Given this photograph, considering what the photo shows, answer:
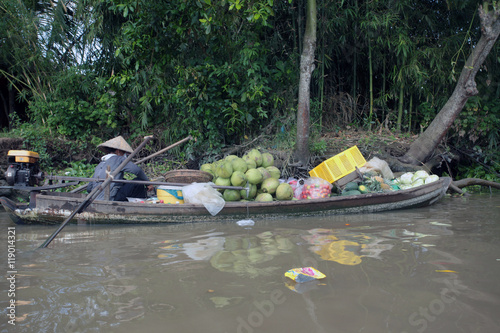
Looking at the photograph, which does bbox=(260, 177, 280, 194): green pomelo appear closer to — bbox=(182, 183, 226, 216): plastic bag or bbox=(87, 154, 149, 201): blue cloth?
bbox=(182, 183, 226, 216): plastic bag

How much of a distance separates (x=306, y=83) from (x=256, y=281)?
4640mm

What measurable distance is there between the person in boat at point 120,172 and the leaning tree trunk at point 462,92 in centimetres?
478

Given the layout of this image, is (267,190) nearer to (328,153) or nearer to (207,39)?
(328,153)

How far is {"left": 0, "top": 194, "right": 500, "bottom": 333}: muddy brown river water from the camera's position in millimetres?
1915

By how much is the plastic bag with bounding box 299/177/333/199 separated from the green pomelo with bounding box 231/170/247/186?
Answer: 890mm

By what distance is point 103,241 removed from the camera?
371 centimetres

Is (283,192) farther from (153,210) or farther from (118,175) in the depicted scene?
(118,175)

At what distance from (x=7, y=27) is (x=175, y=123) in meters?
3.96

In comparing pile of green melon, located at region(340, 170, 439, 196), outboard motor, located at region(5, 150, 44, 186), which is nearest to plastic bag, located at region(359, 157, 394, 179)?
pile of green melon, located at region(340, 170, 439, 196)

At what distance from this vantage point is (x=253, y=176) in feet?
16.4

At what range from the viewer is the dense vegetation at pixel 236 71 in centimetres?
692

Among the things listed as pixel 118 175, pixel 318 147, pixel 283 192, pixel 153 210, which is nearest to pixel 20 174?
pixel 118 175

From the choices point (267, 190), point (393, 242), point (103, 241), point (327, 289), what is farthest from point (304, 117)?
point (327, 289)

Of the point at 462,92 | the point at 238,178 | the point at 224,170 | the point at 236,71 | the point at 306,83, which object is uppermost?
the point at 236,71
